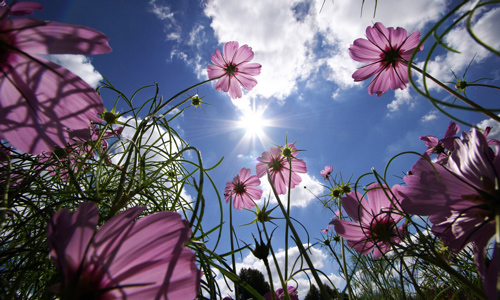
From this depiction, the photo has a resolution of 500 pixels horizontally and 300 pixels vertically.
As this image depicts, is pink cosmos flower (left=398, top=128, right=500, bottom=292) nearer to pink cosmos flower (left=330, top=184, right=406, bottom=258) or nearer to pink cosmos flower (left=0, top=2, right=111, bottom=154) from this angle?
pink cosmos flower (left=330, top=184, right=406, bottom=258)

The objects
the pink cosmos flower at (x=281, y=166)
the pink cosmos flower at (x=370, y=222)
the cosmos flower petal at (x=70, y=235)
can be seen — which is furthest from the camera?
the pink cosmos flower at (x=281, y=166)

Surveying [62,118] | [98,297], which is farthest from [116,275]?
[62,118]

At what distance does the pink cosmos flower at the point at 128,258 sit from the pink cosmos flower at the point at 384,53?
75cm

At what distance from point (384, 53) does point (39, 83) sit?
83 cm

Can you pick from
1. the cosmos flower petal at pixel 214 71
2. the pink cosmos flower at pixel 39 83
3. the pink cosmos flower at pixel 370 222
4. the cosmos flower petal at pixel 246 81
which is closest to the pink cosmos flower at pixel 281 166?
the cosmos flower petal at pixel 246 81

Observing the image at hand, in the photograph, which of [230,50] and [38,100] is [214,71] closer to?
[230,50]

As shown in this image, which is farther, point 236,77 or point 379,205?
point 236,77

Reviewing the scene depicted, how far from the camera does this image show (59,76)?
0.25 meters

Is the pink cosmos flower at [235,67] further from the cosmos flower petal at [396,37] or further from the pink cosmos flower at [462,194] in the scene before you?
the pink cosmos flower at [462,194]

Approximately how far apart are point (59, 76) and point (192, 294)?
23 centimetres

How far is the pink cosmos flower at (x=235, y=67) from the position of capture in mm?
1283

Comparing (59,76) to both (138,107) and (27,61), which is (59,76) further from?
(138,107)

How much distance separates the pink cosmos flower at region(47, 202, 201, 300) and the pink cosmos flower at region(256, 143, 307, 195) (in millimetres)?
874

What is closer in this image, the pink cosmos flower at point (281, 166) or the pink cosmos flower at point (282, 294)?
the pink cosmos flower at point (282, 294)
